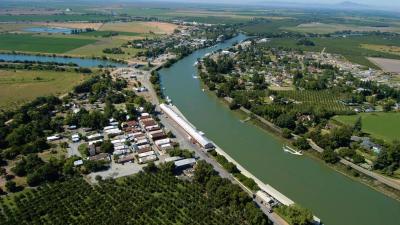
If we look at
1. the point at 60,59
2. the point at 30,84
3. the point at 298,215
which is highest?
the point at 60,59

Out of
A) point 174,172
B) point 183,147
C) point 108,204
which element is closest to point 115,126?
point 183,147

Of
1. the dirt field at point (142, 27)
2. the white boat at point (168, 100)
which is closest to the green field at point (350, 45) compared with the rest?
the dirt field at point (142, 27)

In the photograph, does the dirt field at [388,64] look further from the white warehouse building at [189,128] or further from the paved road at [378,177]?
the white warehouse building at [189,128]

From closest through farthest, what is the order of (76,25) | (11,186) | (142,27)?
1. (11,186)
2. (142,27)
3. (76,25)

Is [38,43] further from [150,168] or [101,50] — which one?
[150,168]

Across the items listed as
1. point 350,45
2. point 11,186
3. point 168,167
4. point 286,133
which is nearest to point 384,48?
point 350,45

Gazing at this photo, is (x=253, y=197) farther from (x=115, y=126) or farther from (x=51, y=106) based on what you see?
(x=51, y=106)
